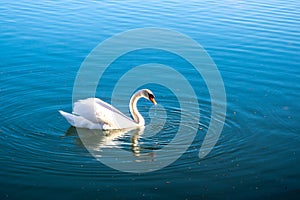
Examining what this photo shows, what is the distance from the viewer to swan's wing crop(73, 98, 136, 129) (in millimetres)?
13133

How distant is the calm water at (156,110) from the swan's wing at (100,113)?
57cm

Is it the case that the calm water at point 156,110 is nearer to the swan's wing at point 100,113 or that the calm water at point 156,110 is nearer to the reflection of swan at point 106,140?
the reflection of swan at point 106,140

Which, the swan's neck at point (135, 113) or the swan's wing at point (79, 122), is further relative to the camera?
the swan's neck at point (135, 113)

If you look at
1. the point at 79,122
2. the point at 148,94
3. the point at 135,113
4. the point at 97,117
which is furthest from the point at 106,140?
the point at 148,94

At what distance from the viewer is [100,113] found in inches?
515

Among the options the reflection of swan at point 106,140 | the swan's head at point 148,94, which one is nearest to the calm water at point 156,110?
the reflection of swan at point 106,140

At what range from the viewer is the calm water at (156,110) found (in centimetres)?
1037

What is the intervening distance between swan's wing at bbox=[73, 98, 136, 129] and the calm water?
57 centimetres

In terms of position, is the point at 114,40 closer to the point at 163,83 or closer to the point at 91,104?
the point at 163,83

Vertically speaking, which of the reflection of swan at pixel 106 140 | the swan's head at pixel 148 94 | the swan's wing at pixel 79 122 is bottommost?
the reflection of swan at pixel 106 140

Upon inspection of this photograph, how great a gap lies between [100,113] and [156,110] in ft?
6.39

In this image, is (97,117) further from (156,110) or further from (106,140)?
(156,110)

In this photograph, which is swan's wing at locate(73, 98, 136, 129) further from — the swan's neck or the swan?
the swan's neck

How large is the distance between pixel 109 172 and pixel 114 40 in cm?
1153
